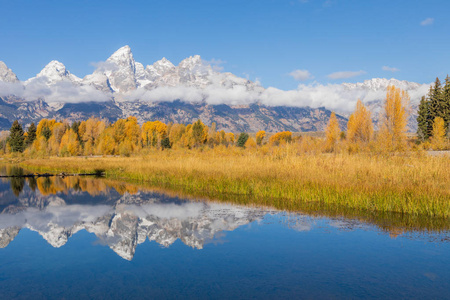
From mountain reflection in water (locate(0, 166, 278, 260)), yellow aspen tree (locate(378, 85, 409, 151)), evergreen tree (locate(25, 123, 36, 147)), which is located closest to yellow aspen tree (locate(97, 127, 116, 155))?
evergreen tree (locate(25, 123, 36, 147))

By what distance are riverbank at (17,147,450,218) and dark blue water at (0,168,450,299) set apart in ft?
6.38

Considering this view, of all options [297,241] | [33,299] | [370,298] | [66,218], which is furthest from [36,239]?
[370,298]

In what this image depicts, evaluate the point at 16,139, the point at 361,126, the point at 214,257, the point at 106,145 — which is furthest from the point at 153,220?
the point at 16,139

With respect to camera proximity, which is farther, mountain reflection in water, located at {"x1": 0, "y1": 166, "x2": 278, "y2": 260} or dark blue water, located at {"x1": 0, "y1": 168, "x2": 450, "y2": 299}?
mountain reflection in water, located at {"x1": 0, "y1": 166, "x2": 278, "y2": 260}

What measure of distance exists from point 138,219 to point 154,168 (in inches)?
600

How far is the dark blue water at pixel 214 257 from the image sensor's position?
6.79 metres

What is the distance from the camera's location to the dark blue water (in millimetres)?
6789

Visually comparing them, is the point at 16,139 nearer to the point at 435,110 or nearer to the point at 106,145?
the point at 106,145

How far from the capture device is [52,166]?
146 ft

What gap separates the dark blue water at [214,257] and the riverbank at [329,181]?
1.94 metres

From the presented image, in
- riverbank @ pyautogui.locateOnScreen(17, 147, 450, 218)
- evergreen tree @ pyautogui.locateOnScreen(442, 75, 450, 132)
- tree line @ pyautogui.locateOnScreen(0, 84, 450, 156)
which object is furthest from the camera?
evergreen tree @ pyautogui.locateOnScreen(442, 75, 450, 132)

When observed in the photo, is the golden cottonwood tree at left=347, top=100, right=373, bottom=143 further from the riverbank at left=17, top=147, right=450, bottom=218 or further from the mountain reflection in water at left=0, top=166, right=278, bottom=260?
the mountain reflection in water at left=0, top=166, right=278, bottom=260

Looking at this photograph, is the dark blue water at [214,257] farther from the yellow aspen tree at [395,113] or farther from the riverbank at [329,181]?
the yellow aspen tree at [395,113]

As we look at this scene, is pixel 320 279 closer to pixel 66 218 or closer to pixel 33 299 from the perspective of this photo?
pixel 33 299
